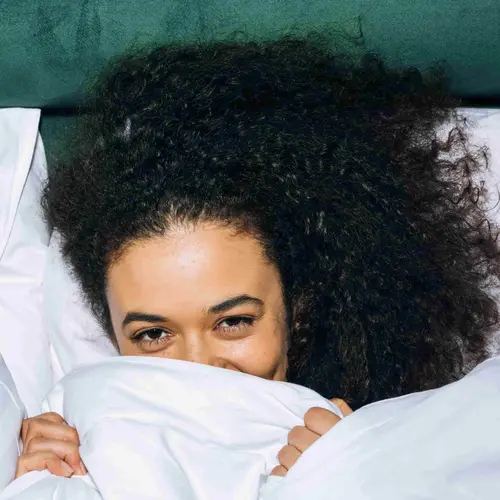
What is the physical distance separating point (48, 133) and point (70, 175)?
0.23 meters

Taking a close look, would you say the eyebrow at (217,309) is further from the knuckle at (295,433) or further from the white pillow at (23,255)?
the white pillow at (23,255)

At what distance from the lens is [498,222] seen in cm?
181

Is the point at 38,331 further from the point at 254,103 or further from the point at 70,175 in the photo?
the point at 254,103

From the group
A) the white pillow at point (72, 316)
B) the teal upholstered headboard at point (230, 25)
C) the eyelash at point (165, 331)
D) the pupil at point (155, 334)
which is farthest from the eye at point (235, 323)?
the teal upholstered headboard at point (230, 25)

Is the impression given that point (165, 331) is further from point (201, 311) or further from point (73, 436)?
point (73, 436)

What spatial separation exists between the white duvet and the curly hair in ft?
Answer: 0.65

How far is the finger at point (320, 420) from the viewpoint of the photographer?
141cm

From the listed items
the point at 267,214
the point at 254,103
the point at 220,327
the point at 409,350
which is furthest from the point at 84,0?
the point at 409,350

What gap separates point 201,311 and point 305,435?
0.84 ft

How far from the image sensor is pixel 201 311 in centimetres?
140

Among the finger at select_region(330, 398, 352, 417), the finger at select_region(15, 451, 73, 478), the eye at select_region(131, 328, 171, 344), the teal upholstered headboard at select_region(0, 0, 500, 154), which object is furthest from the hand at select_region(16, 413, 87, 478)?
the teal upholstered headboard at select_region(0, 0, 500, 154)

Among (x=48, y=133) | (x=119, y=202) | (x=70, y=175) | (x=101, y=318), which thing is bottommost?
(x=101, y=318)

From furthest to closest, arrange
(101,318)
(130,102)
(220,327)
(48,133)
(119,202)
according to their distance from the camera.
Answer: (48,133)
(101,318)
(130,102)
(119,202)
(220,327)

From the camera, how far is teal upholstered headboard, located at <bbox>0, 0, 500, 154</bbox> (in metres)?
1.75
